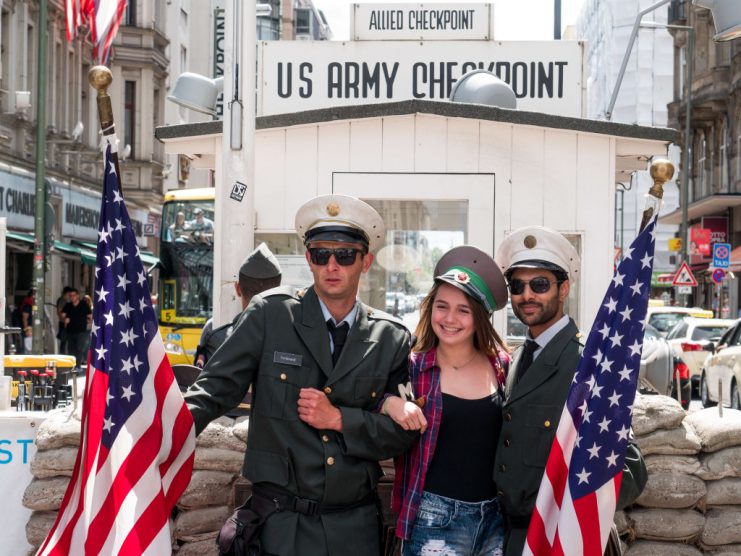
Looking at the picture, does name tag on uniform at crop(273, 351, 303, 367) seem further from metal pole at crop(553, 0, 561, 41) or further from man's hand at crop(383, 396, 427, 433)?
metal pole at crop(553, 0, 561, 41)

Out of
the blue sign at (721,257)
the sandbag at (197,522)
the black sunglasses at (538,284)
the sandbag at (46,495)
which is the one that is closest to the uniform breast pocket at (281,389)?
the black sunglasses at (538,284)

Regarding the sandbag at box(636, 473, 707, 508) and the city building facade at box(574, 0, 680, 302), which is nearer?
the sandbag at box(636, 473, 707, 508)

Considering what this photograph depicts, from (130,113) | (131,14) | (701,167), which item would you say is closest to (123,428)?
(130,113)

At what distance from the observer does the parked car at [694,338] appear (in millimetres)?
21719

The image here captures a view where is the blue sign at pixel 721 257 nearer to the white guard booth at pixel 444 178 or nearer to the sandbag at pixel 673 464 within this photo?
the white guard booth at pixel 444 178

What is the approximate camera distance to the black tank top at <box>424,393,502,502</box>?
13.4 feet

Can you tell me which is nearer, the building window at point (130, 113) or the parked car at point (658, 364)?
the parked car at point (658, 364)

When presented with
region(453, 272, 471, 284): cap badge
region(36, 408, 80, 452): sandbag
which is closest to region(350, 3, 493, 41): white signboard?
region(36, 408, 80, 452): sandbag

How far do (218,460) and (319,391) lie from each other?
6.31 ft

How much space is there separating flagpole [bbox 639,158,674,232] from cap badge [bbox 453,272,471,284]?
2.11 ft

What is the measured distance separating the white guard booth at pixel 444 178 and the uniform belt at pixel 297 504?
5.01 meters

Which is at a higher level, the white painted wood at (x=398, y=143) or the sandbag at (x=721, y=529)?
the white painted wood at (x=398, y=143)

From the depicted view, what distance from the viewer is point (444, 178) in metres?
9.12

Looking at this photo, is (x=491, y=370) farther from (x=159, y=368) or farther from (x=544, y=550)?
(x=159, y=368)
